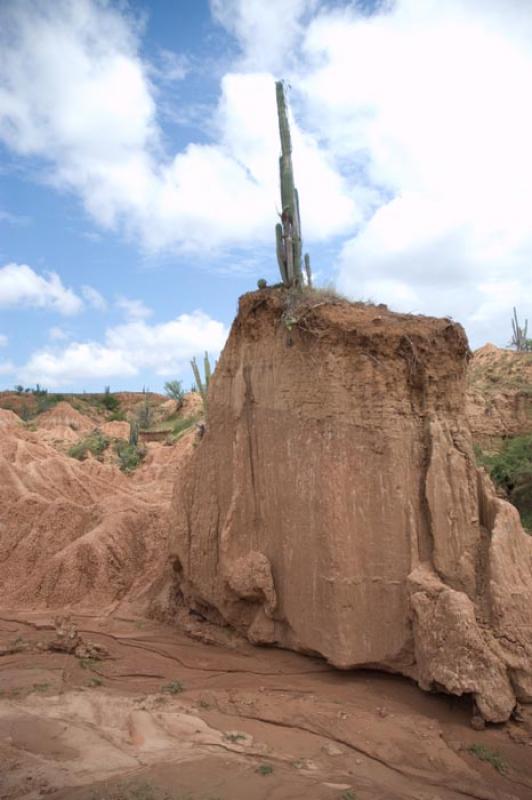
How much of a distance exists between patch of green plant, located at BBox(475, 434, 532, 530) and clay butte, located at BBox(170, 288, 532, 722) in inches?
282

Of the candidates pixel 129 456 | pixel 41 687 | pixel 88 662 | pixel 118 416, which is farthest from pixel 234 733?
pixel 118 416

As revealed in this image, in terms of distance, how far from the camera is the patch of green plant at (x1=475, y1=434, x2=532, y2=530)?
14375mm

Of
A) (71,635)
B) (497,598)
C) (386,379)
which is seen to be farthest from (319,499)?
(71,635)

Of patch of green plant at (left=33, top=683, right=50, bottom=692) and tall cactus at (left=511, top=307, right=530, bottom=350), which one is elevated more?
tall cactus at (left=511, top=307, right=530, bottom=350)

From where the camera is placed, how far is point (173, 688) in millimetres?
6883

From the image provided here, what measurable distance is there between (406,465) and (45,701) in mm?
4669

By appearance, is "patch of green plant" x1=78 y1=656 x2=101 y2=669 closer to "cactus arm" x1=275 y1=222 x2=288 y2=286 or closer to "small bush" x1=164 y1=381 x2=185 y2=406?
"cactus arm" x1=275 y1=222 x2=288 y2=286

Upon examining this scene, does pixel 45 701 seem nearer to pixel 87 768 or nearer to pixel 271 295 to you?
pixel 87 768

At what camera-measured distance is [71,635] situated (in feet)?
27.0

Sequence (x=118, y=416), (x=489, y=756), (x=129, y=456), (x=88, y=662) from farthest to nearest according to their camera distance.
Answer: (x=118, y=416) < (x=129, y=456) < (x=88, y=662) < (x=489, y=756)

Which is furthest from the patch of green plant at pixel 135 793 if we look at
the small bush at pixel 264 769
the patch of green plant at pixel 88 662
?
the patch of green plant at pixel 88 662

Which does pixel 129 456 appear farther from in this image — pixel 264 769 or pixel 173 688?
pixel 264 769

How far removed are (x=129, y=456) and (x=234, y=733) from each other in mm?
22039

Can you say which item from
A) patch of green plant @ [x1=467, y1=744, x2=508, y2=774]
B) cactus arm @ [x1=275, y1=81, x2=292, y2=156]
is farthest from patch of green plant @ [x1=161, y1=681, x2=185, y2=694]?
cactus arm @ [x1=275, y1=81, x2=292, y2=156]
